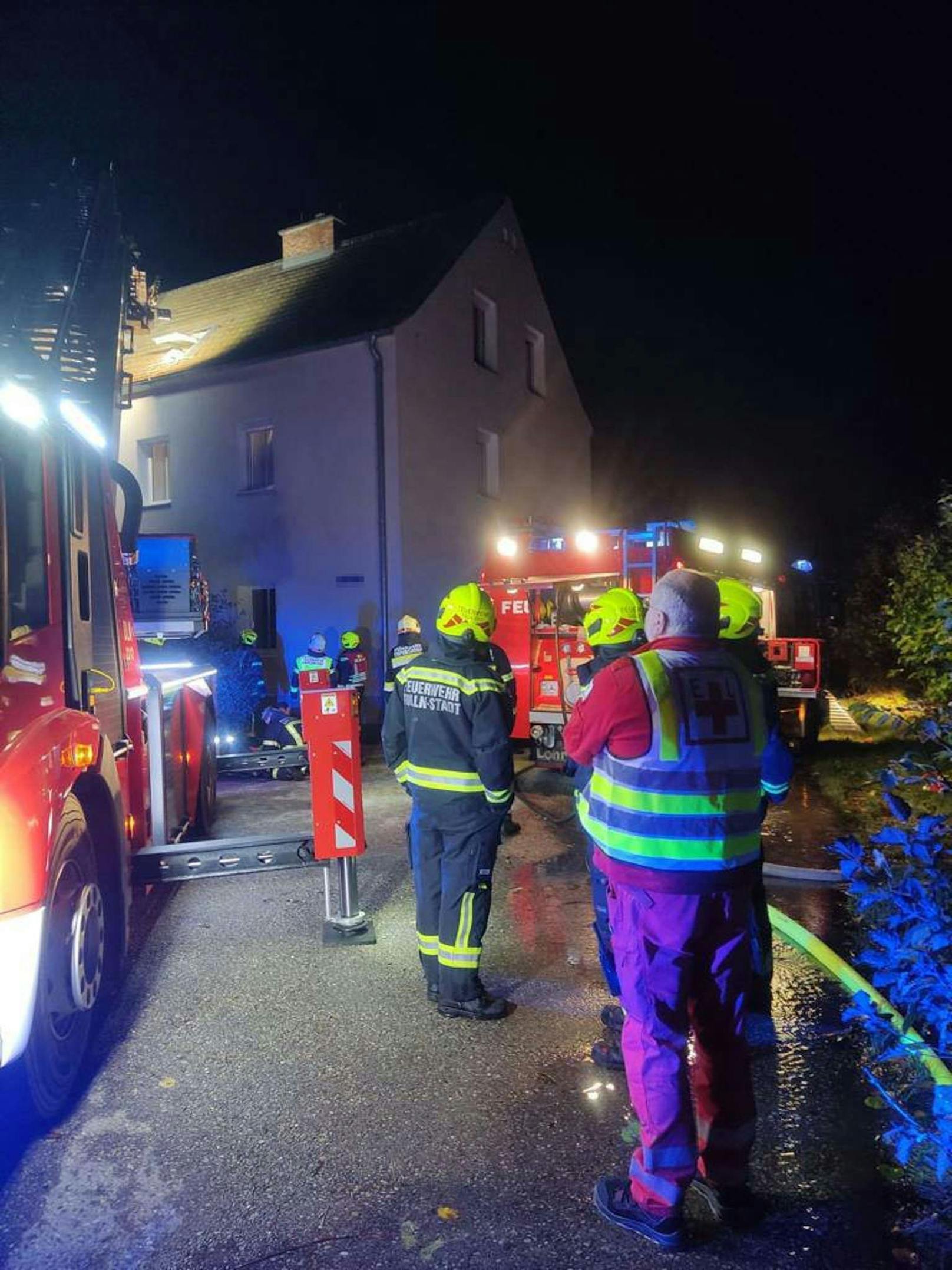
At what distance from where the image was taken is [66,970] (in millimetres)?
3230

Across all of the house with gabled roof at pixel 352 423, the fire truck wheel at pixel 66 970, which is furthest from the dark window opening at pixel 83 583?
the house with gabled roof at pixel 352 423

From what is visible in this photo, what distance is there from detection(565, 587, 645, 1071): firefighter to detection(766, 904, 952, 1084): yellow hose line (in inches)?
29.5

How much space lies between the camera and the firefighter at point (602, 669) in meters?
3.56

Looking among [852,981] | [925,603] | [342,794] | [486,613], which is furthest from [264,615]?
[852,981]

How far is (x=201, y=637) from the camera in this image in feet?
44.6

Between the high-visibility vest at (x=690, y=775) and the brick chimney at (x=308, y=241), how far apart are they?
18243 mm

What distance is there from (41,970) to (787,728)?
374 inches

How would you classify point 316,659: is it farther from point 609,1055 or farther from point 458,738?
point 609,1055

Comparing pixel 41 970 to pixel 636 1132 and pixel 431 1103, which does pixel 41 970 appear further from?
pixel 636 1132

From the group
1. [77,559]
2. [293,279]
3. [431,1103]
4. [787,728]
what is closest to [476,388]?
[293,279]

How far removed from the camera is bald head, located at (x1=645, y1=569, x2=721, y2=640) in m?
2.69

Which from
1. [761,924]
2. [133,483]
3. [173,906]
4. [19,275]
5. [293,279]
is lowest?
[173,906]

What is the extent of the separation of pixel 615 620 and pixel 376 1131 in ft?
7.46

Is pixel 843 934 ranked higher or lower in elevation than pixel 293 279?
lower
